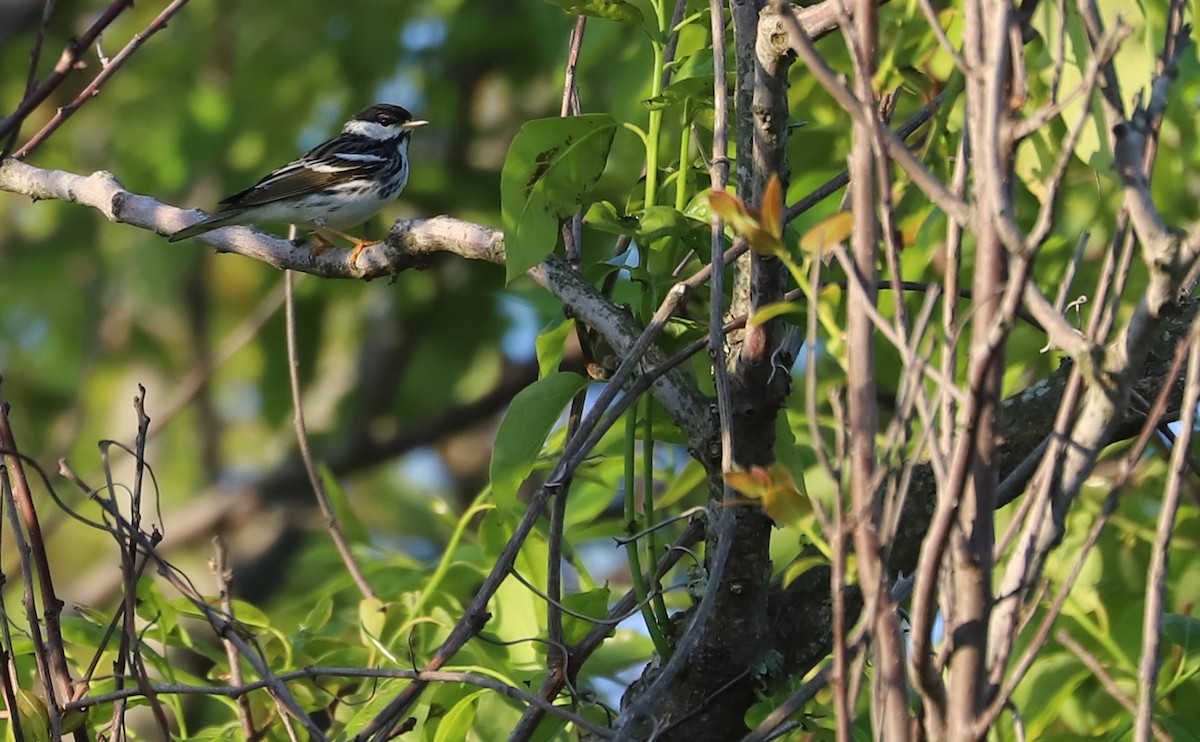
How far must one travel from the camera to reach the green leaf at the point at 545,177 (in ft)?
8.55

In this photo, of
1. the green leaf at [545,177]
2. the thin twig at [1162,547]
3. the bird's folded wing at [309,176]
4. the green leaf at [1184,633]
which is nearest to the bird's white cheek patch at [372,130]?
the bird's folded wing at [309,176]

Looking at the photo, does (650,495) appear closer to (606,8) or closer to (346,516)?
(606,8)

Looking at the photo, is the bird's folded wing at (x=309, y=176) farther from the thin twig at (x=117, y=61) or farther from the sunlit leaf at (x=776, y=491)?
the sunlit leaf at (x=776, y=491)

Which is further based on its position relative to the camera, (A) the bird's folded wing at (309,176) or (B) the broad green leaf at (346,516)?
(A) the bird's folded wing at (309,176)

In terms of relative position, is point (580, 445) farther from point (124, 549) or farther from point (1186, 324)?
point (1186, 324)

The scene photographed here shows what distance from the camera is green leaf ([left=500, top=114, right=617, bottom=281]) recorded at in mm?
2605

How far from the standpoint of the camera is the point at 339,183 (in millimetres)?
6387

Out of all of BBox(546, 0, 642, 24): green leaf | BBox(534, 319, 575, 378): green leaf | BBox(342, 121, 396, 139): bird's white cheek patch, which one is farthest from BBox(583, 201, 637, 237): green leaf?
BBox(342, 121, 396, 139): bird's white cheek patch

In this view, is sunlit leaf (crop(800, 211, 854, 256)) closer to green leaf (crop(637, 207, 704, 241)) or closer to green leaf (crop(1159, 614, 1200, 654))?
green leaf (crop(637, 207, 704, 241))

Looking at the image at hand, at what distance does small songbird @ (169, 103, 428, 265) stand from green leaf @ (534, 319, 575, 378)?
3004 millimetres

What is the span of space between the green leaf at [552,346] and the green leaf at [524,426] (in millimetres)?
188

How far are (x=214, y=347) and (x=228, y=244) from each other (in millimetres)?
6123

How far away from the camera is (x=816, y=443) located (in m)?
1.56

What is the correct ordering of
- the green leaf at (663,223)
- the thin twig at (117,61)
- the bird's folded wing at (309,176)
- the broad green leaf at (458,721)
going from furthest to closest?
the bird's folded wing at (309,176) < the thin twig at (117,61) < the broad green leaf at (458,721) < the green leaf at (663,223)
